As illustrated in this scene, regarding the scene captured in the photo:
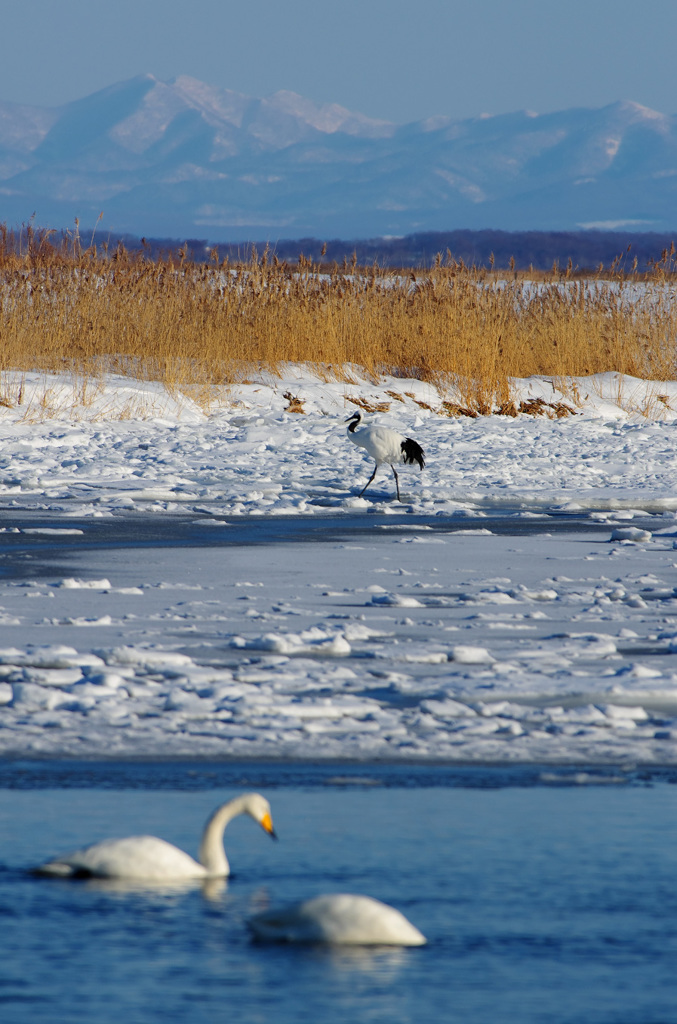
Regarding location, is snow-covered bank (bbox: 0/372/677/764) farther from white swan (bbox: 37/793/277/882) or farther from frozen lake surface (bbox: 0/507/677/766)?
white swan (bbox: 37/793/277/882)

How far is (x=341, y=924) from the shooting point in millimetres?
3191

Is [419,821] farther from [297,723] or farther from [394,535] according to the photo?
[394,535]

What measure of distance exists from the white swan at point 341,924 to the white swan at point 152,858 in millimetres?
324

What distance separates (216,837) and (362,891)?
0.36 m

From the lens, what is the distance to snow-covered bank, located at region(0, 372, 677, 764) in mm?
4875

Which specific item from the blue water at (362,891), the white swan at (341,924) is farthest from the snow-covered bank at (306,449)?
the white swan at (341,924)

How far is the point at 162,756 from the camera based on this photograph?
14.9 feet

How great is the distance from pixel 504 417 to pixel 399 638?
12013 mm

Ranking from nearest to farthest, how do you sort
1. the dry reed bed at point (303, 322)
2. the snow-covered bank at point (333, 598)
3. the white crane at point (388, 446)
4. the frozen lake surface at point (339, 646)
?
the frozen lake surface at point (339, 646) → the snow-covered bank at point (333, 598) → the white crane at point (388, 446) → the dry reed bed at point (303, 322)

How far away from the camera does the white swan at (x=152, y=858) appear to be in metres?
3.51

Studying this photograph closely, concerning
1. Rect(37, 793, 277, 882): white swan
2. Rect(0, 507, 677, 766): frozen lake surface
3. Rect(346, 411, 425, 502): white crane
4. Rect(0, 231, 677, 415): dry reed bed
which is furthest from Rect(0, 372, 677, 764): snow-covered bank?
Rect(0, 231, 677, 415): dry reed bed

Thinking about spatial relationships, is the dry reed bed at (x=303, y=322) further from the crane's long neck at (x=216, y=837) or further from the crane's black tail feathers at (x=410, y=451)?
the crane's long neck at (x=216, y=837)

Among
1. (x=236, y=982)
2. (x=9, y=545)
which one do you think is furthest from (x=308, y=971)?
(x=9, y=545)

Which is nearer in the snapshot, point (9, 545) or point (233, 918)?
point (233, 918)
